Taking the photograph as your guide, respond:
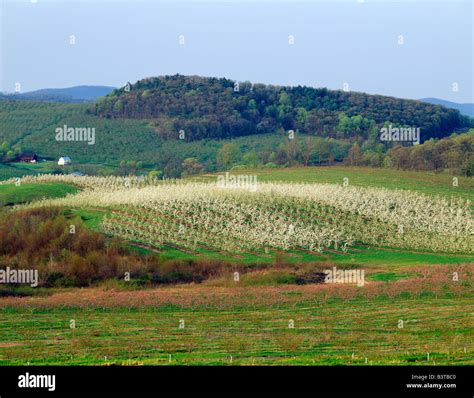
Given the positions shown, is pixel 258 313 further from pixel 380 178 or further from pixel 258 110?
pixel 258 110

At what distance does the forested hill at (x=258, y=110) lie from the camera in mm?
Answer: 124188

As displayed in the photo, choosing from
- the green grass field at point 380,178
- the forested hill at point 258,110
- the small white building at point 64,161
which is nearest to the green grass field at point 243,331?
the green grass field at point 380,178

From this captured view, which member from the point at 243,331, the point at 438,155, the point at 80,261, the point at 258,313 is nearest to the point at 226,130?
the point at 438,155

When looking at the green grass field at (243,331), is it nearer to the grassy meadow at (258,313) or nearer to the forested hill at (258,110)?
the grassy meadow at (258,313)

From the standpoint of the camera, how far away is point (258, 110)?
445ft

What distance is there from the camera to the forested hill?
124 metres

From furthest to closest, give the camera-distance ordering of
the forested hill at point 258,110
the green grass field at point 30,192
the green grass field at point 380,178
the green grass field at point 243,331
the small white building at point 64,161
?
1. the forested hill at point 258,110
2. the small white building at point 64,161
3. the green grass field at point 380,178
4. the green grass field at point 30,192
5. the green grass field at point 243,331

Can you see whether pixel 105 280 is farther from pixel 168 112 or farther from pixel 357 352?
pixel 168 112

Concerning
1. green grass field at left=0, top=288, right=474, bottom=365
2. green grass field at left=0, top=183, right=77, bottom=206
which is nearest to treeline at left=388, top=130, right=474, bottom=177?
green grass field at left=0, top=183, right=77, bottom=206

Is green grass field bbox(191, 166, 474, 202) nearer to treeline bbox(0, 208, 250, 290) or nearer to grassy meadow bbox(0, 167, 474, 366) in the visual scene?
grassy meadow bbox(0, 167, 474, 366)

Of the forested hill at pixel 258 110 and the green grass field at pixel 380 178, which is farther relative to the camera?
the forested hill at pixel 258 110
